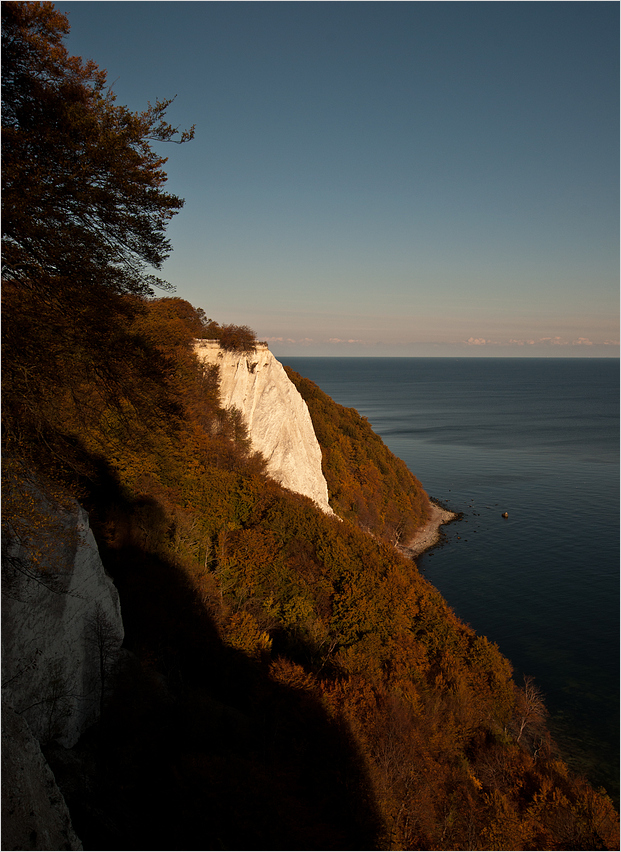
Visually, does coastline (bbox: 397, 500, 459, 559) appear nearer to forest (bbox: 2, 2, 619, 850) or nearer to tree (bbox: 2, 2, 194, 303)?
forest (bbox: 2, 2, 619, 850)

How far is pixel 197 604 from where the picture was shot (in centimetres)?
2119

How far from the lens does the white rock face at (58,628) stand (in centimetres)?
973

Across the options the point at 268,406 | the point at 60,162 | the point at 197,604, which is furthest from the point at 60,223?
the point at 268,406

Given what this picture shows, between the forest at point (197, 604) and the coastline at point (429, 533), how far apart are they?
68.7ft

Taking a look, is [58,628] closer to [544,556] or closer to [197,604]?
[197,604]

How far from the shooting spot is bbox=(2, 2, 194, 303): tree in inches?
302

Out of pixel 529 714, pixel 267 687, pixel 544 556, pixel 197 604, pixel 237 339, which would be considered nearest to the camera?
pixel 267 687

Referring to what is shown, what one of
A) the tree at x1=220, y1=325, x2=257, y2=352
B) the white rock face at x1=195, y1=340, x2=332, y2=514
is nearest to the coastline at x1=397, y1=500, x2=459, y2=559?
the white rock face at x1=195, y1=340, x2=332, y2=514

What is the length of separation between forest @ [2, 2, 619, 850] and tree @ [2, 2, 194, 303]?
0.12ft

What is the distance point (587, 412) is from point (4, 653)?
162220 mm

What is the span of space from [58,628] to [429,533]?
51.8 meters

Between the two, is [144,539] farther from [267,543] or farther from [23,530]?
[23,530]

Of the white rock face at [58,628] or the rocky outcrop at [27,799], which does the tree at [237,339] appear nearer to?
the white rock face at [58,628]

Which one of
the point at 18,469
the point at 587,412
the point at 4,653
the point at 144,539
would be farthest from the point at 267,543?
the point at 587,412
